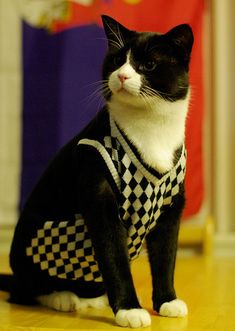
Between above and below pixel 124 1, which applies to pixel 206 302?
below

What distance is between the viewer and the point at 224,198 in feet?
7.13

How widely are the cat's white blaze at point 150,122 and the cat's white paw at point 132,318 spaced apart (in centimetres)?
26

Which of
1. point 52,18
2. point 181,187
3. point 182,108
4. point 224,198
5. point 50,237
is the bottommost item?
point 224,198


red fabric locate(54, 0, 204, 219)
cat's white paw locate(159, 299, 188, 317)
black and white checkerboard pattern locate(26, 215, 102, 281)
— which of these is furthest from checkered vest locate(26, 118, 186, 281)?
red fabric locate(54, 0, 204, 219)

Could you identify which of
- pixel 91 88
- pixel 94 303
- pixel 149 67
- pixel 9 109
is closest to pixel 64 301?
pixel 94 303

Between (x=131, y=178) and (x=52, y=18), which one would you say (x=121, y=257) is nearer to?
(x=131, y=178)

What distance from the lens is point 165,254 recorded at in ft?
3.67

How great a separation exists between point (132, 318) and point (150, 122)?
0.37m

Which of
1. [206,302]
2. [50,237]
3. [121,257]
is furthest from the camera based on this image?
[206,302]

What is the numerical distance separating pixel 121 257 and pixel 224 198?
1.22 m

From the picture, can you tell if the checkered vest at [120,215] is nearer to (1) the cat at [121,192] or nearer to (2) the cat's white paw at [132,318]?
(1) the cat at [121,192]

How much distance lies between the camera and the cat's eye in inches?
40.9

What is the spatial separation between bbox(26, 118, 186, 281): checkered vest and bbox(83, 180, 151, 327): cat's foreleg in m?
0.03

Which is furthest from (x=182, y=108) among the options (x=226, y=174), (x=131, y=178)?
(x=226, y=174)
